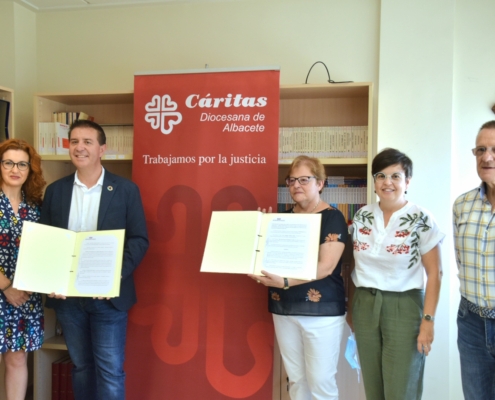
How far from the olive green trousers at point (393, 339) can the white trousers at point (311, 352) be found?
0.51ft

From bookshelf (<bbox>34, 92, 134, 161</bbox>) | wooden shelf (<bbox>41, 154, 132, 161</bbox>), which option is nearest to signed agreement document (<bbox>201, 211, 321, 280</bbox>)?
wooden shelf (<bbox>41, 154, 132, 161</bbox>)

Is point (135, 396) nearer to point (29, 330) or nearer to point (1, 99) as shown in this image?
point (29, 330)

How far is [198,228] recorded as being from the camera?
104 inches

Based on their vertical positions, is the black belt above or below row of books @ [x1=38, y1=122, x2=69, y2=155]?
below

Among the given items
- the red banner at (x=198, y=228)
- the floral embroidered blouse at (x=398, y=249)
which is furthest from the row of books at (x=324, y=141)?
the floral embroidered blouse at (x=398, y=249)

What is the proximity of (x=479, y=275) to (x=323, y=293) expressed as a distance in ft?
2.31

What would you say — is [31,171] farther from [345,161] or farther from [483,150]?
[483,150]

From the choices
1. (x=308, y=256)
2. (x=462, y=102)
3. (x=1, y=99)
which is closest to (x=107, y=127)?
(x=1, y=99)

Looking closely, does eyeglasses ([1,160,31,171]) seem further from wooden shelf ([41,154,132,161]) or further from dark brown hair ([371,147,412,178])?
dark brown hair ([371,147,412,178])

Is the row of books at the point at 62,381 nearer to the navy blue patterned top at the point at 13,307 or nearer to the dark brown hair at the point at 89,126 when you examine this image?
the navy blue patterned top at the point at 13,307

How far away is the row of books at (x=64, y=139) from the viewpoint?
291cm

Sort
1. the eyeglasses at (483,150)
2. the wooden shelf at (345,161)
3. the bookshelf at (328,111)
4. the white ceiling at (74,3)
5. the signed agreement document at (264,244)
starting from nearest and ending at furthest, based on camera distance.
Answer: the eyeglasses at (483,150) < the signed agreement document at (264,244) < the wooden shelf at (345,161) < the bookshelf at (328,111) < the white ceiling at (74,3)

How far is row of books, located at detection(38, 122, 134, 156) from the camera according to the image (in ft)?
9.55

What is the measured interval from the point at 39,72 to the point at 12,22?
396 mm
